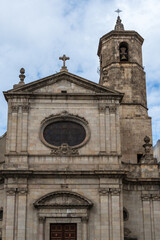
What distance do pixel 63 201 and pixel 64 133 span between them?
4.60m

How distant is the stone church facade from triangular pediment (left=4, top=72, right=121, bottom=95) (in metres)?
0.07

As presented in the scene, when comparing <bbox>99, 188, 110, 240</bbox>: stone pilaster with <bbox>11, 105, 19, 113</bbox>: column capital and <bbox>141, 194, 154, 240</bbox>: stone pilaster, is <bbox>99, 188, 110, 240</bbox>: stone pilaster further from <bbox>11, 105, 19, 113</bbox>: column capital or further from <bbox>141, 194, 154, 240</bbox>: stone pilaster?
<bbox>11, 105, 19, 113</bbox>: column capital

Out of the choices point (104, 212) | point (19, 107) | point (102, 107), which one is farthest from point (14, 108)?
point (104, 212)

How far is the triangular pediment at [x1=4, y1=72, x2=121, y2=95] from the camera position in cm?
2880

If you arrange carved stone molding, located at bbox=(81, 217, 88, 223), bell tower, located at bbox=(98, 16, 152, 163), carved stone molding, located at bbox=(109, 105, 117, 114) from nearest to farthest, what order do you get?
carved stone molding, located at bbox=(81, 217, 88, 223) < carved stone molding, located at bbox=(109, 105, 117, 114) < bell tower, located at bbox=(98, 16, 152, 163)

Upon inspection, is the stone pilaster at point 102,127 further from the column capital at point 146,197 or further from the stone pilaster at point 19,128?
the stone pilaster at point 19,128

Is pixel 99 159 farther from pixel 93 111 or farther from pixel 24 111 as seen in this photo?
pixel 24 111

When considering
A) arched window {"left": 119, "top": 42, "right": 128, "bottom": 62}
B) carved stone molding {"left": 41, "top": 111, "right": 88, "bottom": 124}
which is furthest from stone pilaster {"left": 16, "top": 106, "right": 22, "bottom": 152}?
arched window {"left": 119, "top": 42, "right": 128, "bottom": 62}

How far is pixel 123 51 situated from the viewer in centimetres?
3450

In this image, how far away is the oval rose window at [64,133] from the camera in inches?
1102

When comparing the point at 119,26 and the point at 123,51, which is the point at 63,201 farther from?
the point at 119,26

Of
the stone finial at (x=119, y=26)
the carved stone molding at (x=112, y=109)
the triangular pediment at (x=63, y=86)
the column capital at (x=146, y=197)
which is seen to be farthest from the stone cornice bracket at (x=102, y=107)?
the stone finial at (x=119, y=26)

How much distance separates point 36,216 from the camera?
A: 1011 inches

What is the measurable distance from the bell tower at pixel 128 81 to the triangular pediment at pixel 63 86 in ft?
8.79
